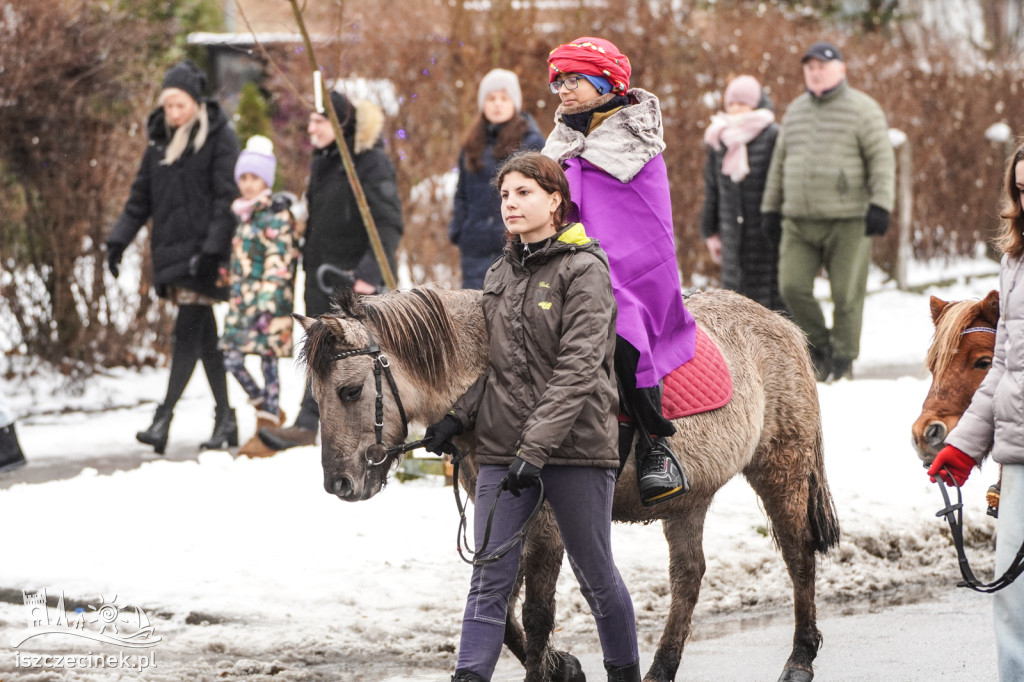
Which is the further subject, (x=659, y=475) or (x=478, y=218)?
(x=478, y=218)

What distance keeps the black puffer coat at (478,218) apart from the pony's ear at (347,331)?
4533 millimetres

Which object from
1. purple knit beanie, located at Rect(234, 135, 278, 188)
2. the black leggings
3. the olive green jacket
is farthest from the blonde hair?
the olive green jacket

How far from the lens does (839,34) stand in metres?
18.0

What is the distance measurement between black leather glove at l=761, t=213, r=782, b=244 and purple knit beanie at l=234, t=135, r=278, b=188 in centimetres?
376

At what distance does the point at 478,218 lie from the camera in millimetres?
9000

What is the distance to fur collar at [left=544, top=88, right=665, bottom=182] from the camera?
4.67 metres

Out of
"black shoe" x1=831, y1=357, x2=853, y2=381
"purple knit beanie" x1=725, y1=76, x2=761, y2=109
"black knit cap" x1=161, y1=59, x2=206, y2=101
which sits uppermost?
"black knit cap" x1=161, y1=59, x2=206, y2=101

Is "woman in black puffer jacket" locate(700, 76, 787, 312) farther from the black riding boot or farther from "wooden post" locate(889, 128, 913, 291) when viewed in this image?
the black riding boot

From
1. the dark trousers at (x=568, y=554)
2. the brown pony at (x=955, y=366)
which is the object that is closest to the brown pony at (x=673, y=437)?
the dark trousers at (x=568, y=554)

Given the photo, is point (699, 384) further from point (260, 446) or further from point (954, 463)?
point (260, 446)

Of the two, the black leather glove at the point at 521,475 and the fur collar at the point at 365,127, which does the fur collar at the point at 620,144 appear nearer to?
the black leather glove at the point at 521,475

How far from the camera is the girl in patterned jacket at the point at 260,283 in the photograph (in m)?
8.86

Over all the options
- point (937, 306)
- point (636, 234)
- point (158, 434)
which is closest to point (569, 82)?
point (636, 234)

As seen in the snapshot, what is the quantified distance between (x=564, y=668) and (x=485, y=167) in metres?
4.51
